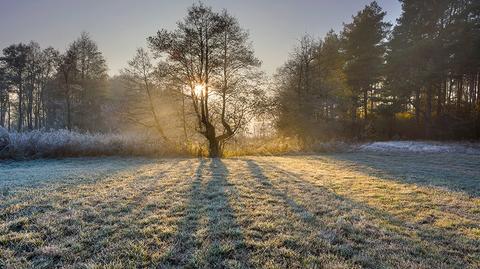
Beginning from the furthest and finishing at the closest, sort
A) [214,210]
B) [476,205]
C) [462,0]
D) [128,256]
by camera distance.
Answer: [462,0] → [476,205] → [214,210] → [128,256]

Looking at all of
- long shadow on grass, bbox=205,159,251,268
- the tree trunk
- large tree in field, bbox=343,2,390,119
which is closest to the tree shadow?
long shadow on grass, bbox=205,159,251,268

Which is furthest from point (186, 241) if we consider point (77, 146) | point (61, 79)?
point (61, 79)

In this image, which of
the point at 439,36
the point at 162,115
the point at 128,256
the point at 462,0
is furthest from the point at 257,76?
the point at 462,0

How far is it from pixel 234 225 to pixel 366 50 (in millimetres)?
27172

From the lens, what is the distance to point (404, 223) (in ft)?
11.5

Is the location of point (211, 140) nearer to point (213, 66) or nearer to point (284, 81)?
point (213, 66)

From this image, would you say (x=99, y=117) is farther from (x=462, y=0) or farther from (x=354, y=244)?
(x=462, y=0)

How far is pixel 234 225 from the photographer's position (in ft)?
10.7

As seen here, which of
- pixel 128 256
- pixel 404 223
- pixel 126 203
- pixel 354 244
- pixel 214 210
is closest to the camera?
pixel 128 256

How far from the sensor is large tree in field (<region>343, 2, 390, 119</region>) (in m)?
25.7

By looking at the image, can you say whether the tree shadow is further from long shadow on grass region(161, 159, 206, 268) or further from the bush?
the bush

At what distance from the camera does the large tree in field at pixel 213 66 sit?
12.7 meters

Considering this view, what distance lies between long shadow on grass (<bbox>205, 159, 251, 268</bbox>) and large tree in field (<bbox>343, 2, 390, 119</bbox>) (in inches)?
981

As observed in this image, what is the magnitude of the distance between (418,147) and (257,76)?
1180cm
